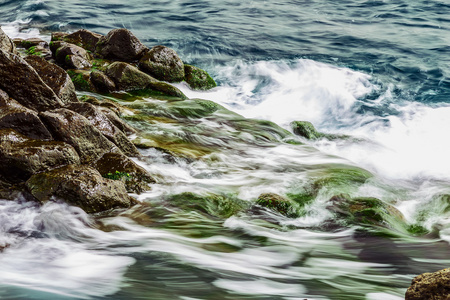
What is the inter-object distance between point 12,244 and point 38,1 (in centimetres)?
2311

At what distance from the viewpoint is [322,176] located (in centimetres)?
816

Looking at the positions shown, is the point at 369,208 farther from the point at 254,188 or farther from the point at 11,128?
the point at 11,128

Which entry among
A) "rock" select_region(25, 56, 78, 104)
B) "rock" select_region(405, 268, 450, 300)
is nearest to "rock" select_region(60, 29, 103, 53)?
"rock" select_region(25, 56, 78, 104)

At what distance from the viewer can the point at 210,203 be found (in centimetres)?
660

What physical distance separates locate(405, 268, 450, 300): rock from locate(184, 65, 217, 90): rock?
10.9 metres

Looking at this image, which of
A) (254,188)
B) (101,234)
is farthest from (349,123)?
(101,234)

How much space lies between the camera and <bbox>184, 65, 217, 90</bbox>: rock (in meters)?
13.8

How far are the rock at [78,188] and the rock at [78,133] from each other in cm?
67

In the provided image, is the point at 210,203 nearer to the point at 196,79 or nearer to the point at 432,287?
the point at 432,287

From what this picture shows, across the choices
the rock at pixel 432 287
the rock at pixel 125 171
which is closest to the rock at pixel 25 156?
the rock at pixel 125 171

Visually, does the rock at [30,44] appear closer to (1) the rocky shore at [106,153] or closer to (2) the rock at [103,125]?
(1) the rocky shore at [106,153]

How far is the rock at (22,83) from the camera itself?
23.3 feet

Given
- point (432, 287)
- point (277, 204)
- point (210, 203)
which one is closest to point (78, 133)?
point (210, 203)

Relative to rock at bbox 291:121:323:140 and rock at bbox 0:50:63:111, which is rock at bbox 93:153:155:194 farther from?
rock at bbox 291:121:323:140
